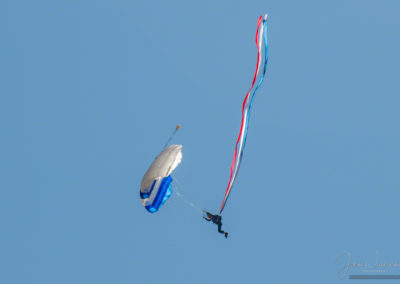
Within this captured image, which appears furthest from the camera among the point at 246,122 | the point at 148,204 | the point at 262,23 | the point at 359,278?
the point at 359,278

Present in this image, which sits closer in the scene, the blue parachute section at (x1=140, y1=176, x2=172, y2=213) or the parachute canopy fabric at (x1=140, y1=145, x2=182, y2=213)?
the parachute canopy fabric at (x1=140, y1=145, x2=182, y2=213)

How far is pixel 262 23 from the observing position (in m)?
25.2

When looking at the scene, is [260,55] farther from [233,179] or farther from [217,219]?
[217,219]

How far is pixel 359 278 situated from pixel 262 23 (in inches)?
858

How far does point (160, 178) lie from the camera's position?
29141mm

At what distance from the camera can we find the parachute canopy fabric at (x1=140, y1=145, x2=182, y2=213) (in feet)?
93.9

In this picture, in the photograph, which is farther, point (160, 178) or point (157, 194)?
point (157, 194)

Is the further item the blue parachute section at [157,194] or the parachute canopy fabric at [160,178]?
the blue parachute section at [157,194]

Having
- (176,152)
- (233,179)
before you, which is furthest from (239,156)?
(176,152)

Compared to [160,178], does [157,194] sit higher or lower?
lower

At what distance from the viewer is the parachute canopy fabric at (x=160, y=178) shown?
2862 cm

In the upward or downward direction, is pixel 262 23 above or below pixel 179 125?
above

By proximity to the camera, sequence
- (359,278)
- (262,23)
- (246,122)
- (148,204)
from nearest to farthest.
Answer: (262,23), (246,122), (148,204), (359,278)

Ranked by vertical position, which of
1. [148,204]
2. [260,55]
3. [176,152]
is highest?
[260,55]
